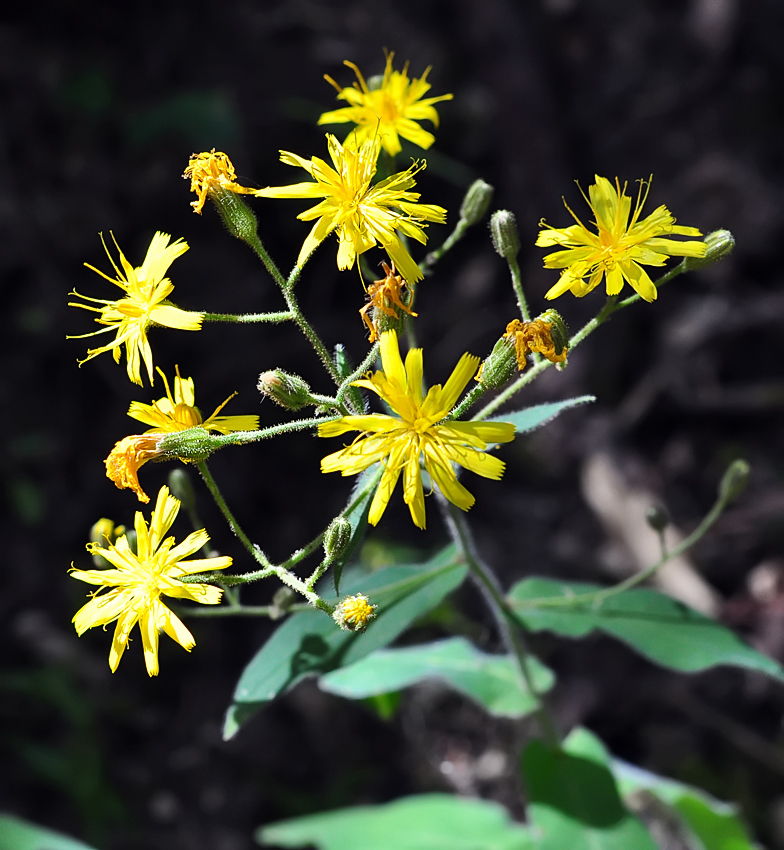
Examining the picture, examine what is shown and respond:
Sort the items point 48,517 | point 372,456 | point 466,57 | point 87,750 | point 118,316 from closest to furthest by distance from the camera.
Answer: point 372,456 → point 118,316 → point 87,750 → point 48,517 → point 466,57

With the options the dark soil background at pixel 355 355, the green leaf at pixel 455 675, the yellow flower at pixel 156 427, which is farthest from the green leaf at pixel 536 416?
the dark soil background at pixel 355 355

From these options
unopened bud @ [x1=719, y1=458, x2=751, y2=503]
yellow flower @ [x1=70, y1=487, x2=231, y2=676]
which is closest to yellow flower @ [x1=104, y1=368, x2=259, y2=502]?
yellow flower @ [x1=70, y1=487, x2=231, y2=676]

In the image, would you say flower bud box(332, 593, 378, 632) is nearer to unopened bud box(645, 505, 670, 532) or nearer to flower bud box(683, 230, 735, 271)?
unopened bud box(645, 505, 670, 532)

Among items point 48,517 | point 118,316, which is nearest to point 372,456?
point 118,316

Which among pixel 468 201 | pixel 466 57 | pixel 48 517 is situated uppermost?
pixel 466 57

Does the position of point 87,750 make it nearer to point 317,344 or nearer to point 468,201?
point 317,344

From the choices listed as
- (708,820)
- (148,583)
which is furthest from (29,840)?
(708,820)

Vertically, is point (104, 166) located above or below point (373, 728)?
above
